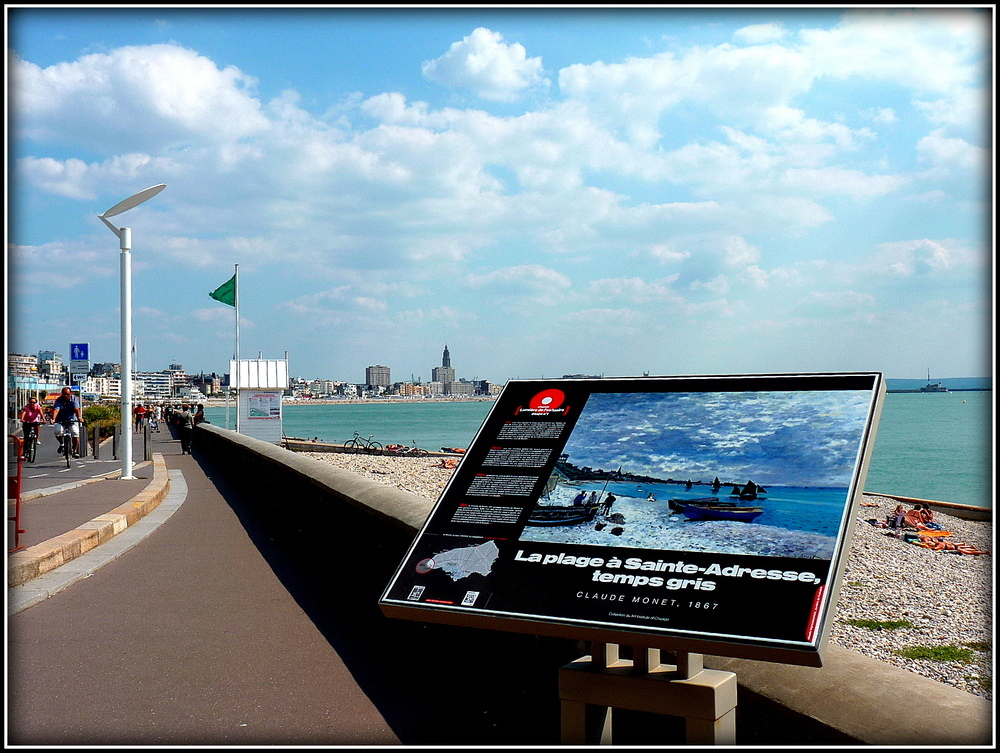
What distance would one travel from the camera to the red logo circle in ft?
10.3

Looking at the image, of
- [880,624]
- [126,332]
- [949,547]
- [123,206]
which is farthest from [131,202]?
[949,547]

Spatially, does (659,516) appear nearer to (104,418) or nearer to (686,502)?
(686,502)

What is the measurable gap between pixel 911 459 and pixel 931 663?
66.5 meters

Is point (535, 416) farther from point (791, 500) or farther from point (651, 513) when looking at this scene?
point (791, 500)

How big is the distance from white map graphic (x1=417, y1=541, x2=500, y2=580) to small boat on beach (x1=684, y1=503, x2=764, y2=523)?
627 millimetres

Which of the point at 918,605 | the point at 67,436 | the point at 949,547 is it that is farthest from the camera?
the point at 949,547

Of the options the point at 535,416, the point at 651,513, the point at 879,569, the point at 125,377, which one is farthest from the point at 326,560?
the point at 879,569

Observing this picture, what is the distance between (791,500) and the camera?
2.42 m

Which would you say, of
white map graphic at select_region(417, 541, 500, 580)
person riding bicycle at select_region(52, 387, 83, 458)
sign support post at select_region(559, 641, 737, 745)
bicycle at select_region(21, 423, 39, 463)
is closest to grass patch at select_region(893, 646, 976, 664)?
sign support post at select_region(559, 641, 737, 745)

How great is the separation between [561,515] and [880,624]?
472 inches

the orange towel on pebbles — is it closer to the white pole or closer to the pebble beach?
the pebble beach

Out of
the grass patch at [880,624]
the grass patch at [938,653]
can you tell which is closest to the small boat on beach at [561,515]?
the grass patch at [938,653]

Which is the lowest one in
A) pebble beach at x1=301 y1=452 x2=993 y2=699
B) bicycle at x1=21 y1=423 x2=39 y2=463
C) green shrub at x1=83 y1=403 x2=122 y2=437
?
pebble beach at x1=301 y1=452 x2=993 y2=699

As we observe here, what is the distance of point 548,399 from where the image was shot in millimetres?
3180
